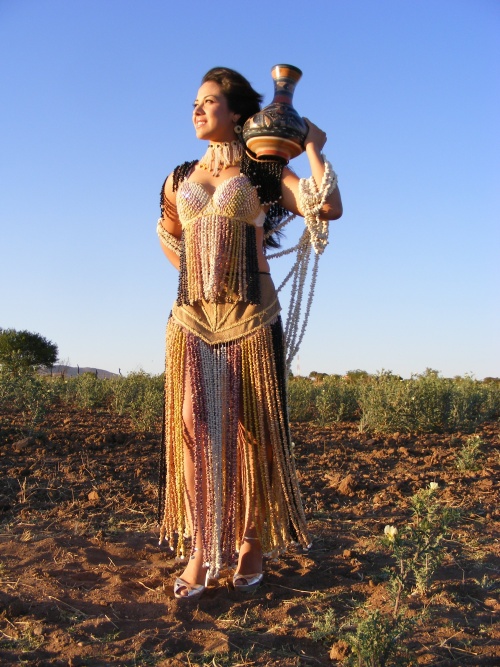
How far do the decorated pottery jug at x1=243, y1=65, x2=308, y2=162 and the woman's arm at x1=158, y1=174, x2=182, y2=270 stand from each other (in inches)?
21.8

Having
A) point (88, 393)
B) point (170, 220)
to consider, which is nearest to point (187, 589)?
point (170, 220)

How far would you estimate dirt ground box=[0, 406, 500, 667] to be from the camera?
7.18ft

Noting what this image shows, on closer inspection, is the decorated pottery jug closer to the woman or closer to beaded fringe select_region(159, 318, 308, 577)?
the woman

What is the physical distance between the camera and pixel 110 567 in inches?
120

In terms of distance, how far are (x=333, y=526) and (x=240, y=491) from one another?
89cm

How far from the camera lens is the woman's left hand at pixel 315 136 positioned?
290 centimetres

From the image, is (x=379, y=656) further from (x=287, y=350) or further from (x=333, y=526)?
(x=333, y=526)

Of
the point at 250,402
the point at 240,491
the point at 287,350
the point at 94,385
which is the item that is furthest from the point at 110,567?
the point at 94,385

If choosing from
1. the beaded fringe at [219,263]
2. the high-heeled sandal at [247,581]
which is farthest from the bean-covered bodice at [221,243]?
the high-heeled sandal at [247,581]

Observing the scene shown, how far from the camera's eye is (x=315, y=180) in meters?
2.87

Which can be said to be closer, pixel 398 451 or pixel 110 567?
pixel 110 567

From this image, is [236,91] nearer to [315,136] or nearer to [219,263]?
[315,136]

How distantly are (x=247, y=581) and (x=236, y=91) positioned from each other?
7.13 feet

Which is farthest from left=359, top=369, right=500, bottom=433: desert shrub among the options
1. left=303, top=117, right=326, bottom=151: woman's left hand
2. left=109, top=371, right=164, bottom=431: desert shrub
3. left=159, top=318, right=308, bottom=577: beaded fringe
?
left=303, top=117, right=326, bottom=151: woman's left hand
